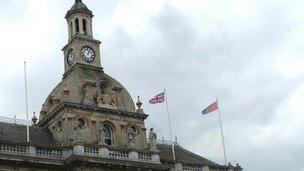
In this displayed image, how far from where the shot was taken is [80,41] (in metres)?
69.3

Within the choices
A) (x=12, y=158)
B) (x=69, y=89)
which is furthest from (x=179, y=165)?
(x=12, y=158)

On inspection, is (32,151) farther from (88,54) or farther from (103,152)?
(88,54)

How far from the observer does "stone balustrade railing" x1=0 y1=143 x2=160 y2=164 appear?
56.0 meters

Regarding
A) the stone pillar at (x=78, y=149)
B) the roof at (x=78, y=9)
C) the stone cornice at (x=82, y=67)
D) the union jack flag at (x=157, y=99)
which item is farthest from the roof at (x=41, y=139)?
the roof at (x=78, y=9)

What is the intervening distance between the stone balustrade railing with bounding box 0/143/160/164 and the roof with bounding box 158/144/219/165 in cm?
345

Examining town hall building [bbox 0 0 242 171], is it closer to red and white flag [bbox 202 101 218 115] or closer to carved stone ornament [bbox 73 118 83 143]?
carved stone ornament [bbox 73 118 83 143]

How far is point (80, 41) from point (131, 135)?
11315mm

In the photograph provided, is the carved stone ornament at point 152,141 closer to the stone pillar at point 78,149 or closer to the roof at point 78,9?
the stone pillar at point 78,149

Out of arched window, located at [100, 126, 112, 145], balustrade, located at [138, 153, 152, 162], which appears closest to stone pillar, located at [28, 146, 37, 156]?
arched window, located at [100, 126, 112, 145]

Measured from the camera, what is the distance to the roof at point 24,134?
6022 centimetres

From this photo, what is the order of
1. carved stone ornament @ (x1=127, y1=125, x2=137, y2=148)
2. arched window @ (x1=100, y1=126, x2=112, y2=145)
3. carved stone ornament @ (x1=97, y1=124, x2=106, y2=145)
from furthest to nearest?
arched window @ (x1=100, y1=126, x2=112, y2=145) < carved stone ornament @ (x1=97, y1=124, x2=106, y2=145) < carved stone ornament @ (x1=127, y1=125, x2=137, y2=148)

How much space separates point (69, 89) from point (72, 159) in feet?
32.2

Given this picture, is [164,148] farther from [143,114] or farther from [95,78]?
[95,78]

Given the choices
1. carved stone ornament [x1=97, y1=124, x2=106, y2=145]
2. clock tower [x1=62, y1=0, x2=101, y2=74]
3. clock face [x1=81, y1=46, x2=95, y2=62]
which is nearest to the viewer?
carved stone ornament [x1=97, y1=124, x2=106, y2=145]
